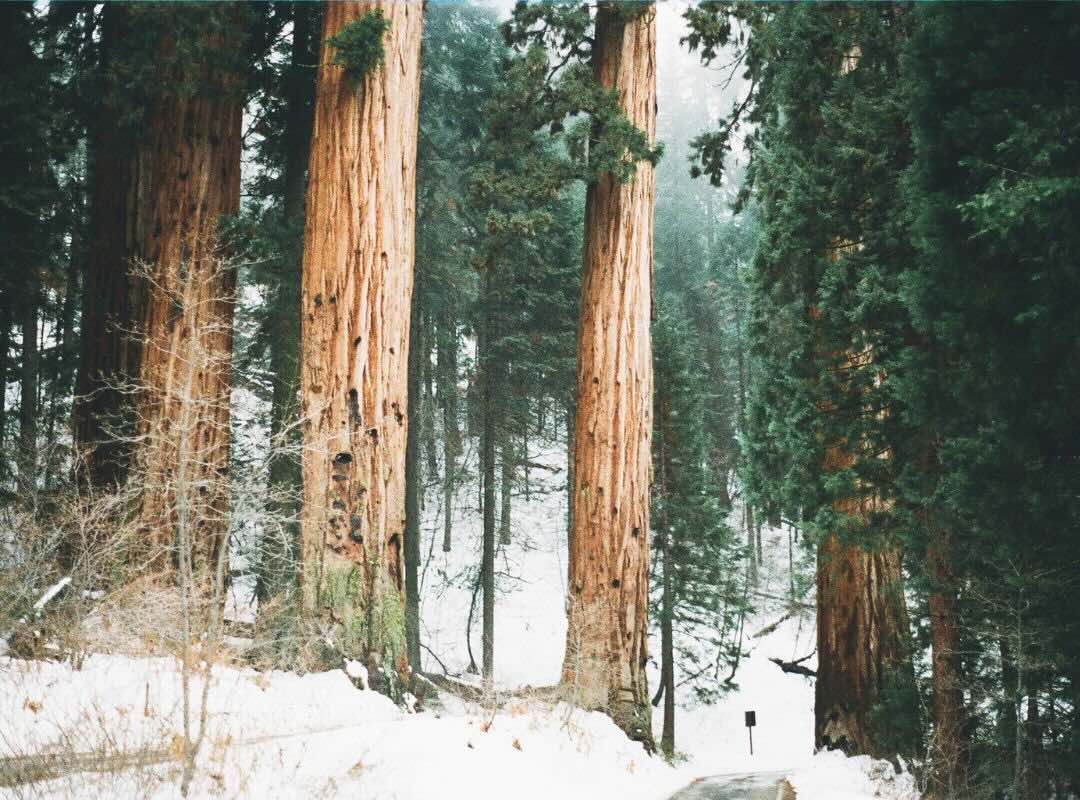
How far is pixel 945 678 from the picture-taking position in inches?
276

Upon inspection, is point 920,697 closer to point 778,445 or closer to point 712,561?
point 778,445

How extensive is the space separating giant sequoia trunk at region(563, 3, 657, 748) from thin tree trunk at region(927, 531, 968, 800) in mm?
2646

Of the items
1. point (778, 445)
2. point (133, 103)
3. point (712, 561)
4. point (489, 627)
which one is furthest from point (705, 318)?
point (133, 103)

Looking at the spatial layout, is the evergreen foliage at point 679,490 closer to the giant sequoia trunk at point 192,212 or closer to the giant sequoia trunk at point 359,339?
the giant sequoia trunk at point 192,212

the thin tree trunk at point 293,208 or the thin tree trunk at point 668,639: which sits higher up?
the thin tree trunk at point 293,208

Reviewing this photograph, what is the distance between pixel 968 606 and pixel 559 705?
4.22 m

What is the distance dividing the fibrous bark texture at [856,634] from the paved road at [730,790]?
1030mm

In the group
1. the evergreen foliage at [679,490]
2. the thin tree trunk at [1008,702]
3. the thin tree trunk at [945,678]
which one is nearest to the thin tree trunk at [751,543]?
the evergreen foliage at [679,490]

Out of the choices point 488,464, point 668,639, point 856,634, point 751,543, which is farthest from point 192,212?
point 751,543

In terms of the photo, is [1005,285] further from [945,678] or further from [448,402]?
[448,402]

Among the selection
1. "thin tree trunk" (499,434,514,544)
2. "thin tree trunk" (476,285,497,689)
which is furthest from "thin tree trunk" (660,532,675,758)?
"thin tree trunk" (499,434,514,544)

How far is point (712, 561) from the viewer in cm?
2023

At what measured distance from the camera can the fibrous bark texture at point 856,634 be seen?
8.66 metres

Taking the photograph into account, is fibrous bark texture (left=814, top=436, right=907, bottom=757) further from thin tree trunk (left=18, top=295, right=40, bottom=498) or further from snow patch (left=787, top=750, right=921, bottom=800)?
thin tree trunk (left=18, top=295, right=40, bottom=498)
